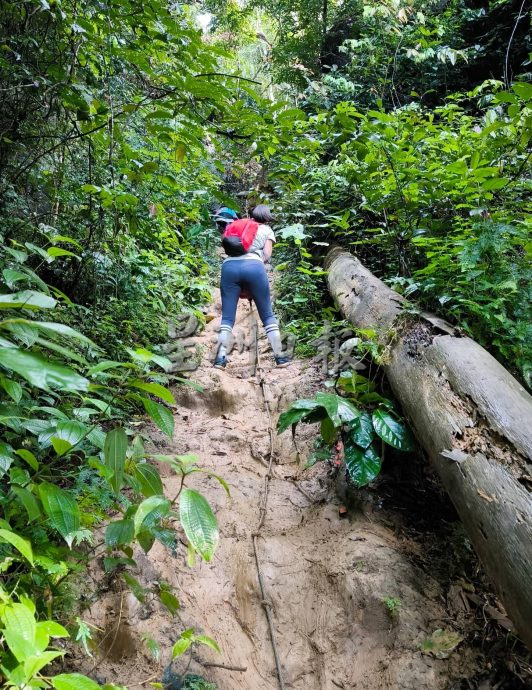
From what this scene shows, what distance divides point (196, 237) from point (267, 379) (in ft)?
16.5

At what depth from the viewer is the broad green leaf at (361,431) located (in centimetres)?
252

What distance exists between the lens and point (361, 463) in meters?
2.49

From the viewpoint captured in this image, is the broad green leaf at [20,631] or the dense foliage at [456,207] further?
the dense foliage at [456,207]

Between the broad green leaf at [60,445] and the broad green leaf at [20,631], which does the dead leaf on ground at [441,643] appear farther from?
the broad green leaf at [60,445]

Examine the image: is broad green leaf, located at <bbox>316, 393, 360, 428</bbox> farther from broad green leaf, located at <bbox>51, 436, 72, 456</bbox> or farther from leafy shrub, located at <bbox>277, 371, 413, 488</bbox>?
broad green leaf, located at <bbox>51, 436, 72, 456</bbox>

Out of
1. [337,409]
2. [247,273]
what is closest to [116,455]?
[337,409]

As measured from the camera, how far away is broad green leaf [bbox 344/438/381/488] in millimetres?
2457

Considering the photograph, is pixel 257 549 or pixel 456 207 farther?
pixel 456 207

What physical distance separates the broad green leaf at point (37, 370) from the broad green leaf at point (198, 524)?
23.0 inches

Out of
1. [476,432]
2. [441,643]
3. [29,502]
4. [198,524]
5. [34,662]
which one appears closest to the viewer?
[34,662]

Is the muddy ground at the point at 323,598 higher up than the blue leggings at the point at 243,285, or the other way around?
the blue leggings at the point at 243,285

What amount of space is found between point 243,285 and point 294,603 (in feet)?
11.4

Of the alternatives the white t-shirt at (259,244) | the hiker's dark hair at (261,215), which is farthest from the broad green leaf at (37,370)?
the hiker's dark hair at (261,215)

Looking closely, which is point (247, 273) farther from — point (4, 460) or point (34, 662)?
point (34, 662)
